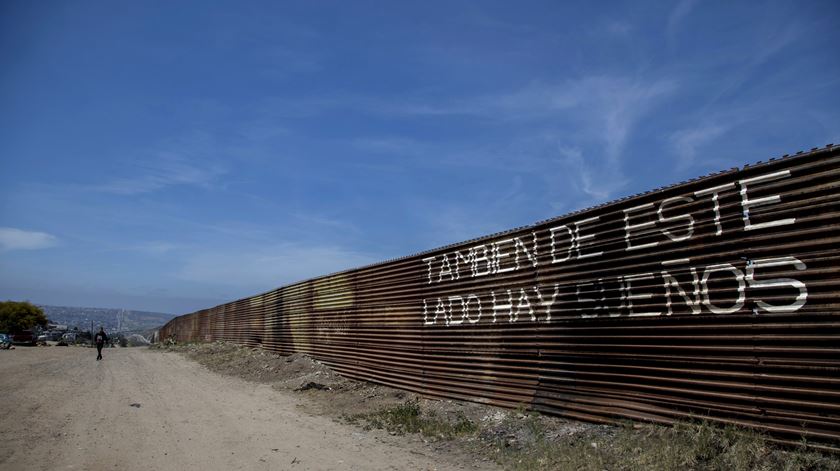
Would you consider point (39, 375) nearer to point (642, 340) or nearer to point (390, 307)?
point (390, 307)

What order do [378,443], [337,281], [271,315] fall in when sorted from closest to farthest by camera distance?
[378,443] → [337,281] → [271,315]

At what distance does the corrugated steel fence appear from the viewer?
5.69 metres

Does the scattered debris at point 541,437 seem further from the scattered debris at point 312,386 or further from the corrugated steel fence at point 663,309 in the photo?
the scattered debris at point 312,386

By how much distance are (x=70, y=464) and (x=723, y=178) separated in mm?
8631

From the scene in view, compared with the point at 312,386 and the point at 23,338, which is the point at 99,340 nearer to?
the point at 312,386

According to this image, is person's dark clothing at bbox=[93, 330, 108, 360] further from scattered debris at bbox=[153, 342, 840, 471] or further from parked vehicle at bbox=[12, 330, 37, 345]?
parked vehicle at bbox=[12, 330, 37, 345]

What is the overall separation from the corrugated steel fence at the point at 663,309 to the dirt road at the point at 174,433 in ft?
7.92

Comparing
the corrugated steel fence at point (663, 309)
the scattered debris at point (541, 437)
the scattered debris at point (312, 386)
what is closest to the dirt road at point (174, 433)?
the scattered debris at point (541, 437)

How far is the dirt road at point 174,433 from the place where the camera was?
23.7 ft

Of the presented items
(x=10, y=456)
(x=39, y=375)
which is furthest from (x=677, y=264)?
(x=39, y=375)

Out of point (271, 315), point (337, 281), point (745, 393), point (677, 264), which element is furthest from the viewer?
point (271, 315)

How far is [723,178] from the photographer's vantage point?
21.5 ft

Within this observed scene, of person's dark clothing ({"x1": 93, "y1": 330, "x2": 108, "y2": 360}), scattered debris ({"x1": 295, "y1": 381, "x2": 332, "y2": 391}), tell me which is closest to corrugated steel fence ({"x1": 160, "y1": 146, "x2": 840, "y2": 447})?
scattered debris ({"x1": 295, "y1": 381, "x2": 332, "y2": 391})

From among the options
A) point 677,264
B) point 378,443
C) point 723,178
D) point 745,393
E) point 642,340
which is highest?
point 723,178
